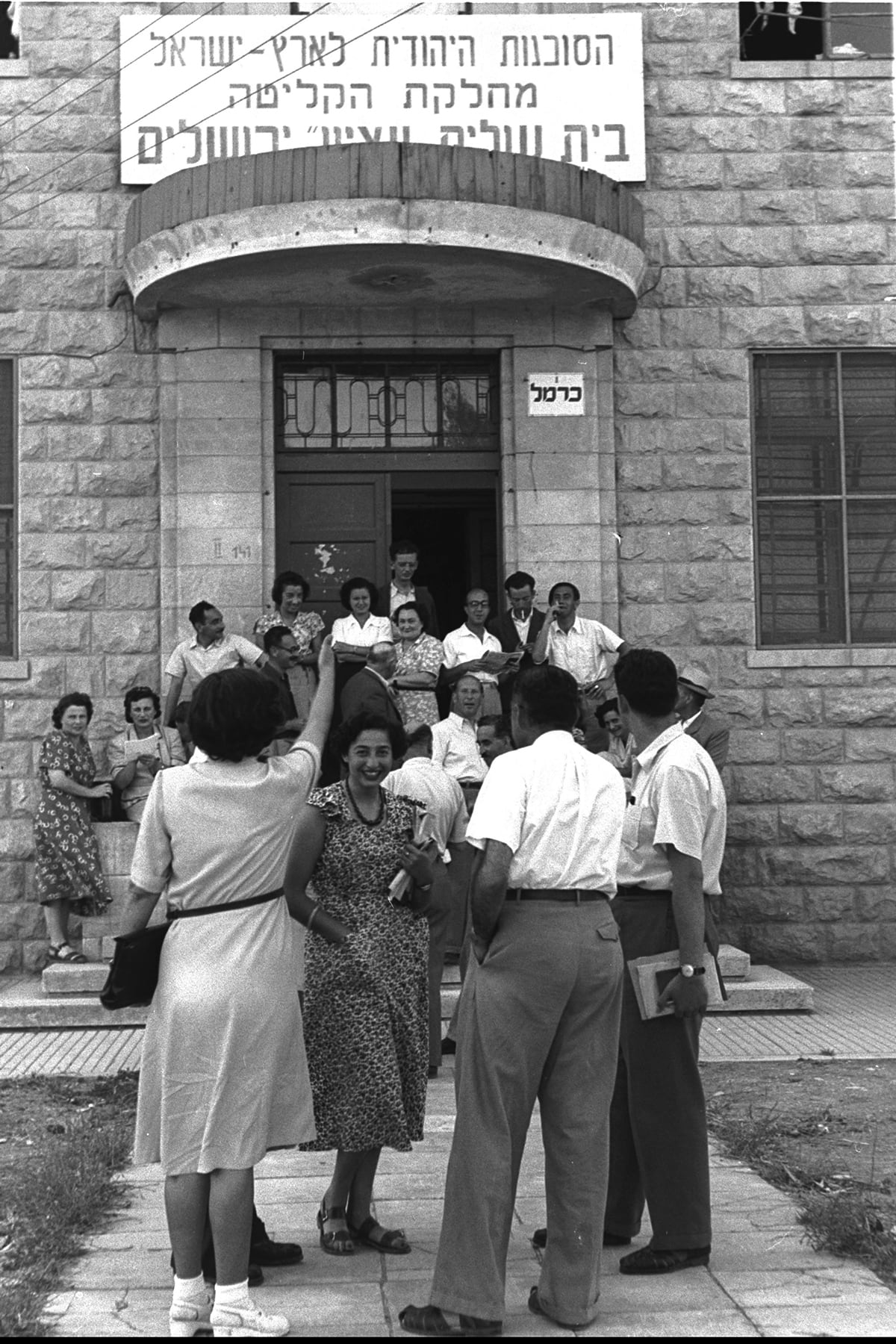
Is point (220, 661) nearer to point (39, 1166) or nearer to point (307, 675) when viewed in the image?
point (307, 675)

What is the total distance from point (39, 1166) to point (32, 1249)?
4.38 ft

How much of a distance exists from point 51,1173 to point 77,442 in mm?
6845

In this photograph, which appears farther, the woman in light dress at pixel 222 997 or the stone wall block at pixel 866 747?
the stone wall block at pixel 866 747

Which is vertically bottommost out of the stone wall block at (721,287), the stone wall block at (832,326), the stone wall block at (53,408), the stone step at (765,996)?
the stone step at (765,996)

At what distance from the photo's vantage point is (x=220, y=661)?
11109 mm

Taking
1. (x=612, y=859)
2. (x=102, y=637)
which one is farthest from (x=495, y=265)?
(x=612, y=859)

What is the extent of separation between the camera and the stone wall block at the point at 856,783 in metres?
11.9

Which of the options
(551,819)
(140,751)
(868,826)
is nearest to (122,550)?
(140,751)

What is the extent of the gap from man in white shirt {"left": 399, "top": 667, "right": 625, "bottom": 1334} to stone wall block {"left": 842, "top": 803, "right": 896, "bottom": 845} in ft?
25.0

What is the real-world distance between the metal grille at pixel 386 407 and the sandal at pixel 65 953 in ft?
13.3

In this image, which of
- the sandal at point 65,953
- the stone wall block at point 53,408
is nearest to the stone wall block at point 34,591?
the stone wall block at point 53,408

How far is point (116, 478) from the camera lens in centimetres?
1183

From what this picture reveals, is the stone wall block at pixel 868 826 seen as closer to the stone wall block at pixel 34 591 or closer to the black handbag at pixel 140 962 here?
the stone wall block at pixel 34 591

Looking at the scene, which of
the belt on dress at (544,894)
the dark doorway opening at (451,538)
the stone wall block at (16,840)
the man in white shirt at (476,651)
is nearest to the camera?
the belt on dress at (544,894)
